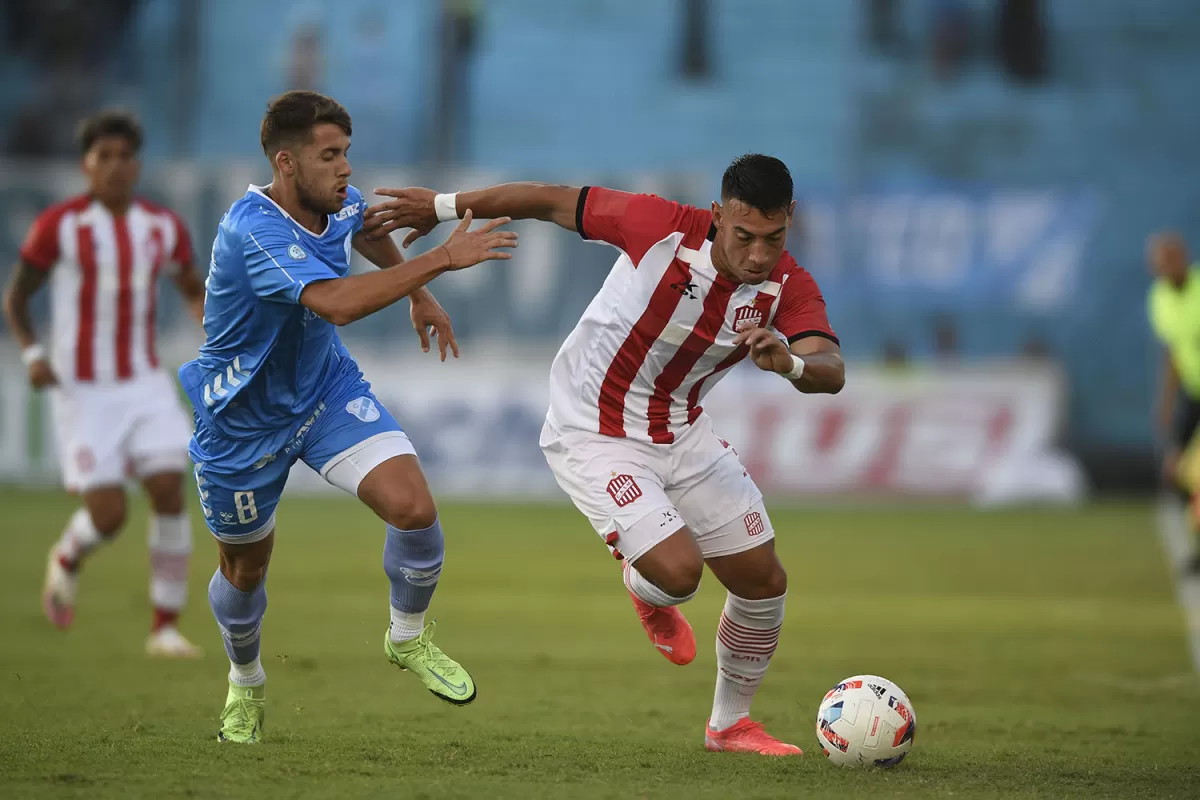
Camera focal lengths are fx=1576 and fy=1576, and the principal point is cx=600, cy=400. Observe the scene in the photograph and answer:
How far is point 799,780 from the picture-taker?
5.39 m

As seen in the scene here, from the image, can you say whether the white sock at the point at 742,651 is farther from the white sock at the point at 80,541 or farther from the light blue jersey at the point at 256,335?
the white sock at the point at 80,541

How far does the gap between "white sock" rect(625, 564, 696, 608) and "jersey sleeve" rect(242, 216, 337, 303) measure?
1.64 m

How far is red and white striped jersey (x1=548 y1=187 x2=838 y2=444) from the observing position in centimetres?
596

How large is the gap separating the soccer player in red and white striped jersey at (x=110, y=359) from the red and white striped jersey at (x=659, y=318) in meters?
3.52

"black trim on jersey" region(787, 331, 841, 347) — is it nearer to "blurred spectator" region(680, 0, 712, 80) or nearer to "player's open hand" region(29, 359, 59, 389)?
"player's open hand" region(29, 359, 59, 389)

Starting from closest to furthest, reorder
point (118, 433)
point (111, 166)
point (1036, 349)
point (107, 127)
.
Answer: point (107, 127) < point (111, 166) < point (118, 433) < point (1036, 349)

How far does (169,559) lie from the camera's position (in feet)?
29.4

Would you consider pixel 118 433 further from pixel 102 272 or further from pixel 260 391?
pixel 260 391

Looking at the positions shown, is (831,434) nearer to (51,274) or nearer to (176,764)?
(51,274)

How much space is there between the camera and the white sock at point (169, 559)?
8875 mm

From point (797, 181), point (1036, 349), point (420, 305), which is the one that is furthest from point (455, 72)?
point (420, 305)

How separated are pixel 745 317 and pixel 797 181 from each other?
60.7 ft

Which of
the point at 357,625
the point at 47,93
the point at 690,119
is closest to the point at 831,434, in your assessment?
the point at 690,119

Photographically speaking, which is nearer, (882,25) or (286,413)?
(286,413)
